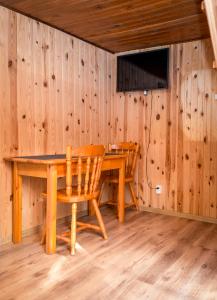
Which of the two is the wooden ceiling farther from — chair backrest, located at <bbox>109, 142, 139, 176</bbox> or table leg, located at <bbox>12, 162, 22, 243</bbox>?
table leg, located at <bbox>12, 162, 22, 243</bbox>

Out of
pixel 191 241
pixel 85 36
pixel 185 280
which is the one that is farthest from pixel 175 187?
pixel 85 36

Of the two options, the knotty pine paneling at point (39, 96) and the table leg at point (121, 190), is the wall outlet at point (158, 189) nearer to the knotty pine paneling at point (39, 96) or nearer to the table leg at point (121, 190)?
the table leg at point (121, 190)

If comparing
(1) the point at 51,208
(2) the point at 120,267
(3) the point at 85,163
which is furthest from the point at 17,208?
(2) the point at 120,267

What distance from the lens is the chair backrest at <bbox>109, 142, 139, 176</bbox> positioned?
367cm

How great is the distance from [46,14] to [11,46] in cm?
48

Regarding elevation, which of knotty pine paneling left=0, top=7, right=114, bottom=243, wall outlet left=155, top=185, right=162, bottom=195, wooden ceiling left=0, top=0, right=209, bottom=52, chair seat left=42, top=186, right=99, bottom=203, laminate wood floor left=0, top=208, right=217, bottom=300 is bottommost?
laminate wood floor left=0, top=208, right=217, bottom=300

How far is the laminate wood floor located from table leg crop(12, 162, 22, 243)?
11cm

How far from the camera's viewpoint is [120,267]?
2125 millimetres

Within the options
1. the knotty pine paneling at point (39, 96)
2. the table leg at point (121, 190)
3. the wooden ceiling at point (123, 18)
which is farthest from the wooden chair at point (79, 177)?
the wooden ceiling at point (123, 18)

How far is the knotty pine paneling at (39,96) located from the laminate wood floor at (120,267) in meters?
0.56

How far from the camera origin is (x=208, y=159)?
131 inches

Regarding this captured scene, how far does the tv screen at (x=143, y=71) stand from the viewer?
11.7 feet

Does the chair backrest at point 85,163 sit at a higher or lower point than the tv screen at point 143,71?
lower

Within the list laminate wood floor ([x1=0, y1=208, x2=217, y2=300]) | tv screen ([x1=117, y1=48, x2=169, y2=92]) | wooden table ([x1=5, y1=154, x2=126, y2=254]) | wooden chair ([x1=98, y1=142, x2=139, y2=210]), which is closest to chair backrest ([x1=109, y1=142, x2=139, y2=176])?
wooden chair ([x1=98, y1=142, x2=139, y2=210])
